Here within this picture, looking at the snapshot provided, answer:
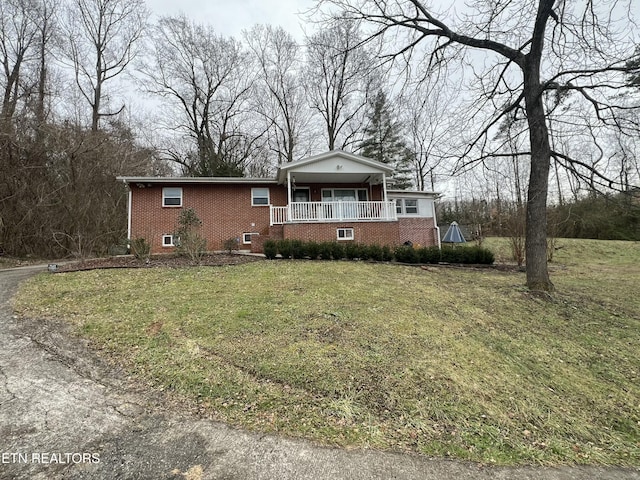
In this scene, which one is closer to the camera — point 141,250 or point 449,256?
point 141,250

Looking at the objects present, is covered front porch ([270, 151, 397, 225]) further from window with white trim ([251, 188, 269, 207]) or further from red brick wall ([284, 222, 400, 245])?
window with white trim ([251, 188, 269, 207])

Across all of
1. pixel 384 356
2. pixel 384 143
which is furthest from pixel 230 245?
pixel 384 143

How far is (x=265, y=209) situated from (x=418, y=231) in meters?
8.31

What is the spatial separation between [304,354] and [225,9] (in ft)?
40.0

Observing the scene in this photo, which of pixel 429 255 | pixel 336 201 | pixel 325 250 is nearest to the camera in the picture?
pixel 325 250

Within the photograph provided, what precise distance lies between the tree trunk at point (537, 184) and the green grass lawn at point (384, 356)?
19.8 inches

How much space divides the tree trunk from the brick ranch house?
6105 millimetres

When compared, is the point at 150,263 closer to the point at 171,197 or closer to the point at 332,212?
the point at 171,197

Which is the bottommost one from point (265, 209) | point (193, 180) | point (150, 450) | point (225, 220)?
point (150, 450)

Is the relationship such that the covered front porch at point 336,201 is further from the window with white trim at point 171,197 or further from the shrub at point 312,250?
the window with white trim at point 171,197

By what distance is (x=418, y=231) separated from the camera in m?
16.1

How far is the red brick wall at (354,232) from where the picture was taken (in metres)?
12.0

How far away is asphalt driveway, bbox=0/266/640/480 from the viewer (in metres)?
1.84

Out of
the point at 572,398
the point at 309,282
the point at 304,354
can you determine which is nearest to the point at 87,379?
the point at 304,354
